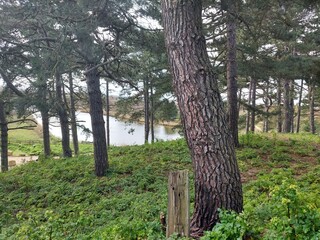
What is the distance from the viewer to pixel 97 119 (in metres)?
7.59

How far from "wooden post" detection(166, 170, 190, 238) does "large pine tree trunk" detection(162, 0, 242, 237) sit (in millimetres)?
236

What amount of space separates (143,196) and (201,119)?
286cm

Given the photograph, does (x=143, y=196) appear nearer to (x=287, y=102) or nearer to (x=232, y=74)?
(x=232, y=74)

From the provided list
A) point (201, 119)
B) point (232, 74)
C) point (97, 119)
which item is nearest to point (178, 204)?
point (201, 119)

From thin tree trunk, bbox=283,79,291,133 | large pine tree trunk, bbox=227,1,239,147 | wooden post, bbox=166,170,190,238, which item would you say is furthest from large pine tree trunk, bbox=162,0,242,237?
thin tree trunk, bbox=283,79,291,133

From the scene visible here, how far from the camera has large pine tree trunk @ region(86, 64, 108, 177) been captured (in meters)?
7.52

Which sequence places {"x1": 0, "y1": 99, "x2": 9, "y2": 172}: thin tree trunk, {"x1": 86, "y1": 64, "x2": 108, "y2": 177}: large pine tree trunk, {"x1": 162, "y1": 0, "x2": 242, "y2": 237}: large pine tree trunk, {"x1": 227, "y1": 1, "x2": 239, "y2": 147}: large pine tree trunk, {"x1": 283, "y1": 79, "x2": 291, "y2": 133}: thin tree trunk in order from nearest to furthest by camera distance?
{"x1": 162, "y1": 0, "x2": 242, "y2": 237}: large pine tree trunk < {"x1": 86, "y1": 64, "x2": 108, "y2": 177}: large pine tree trunk < {"x1": 227, "y1": 1, "x2": 239, "y2": 147}: large pine tree trunk < {"x1": 0, "y1": 99, "x2": 9, "y2": 172}: thin tree trunk < {"x1": 283, "y1": 79, "x2": 291, "y2": 133}: thin tree trunk

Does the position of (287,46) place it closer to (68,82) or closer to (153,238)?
(68,82)

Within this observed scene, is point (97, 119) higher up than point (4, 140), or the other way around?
point (97, 119)

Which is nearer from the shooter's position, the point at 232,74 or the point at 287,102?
the point at 232,74

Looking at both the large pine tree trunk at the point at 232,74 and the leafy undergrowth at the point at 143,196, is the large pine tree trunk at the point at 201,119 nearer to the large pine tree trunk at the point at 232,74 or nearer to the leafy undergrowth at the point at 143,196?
the leafy undergrowth at the point at 143,196

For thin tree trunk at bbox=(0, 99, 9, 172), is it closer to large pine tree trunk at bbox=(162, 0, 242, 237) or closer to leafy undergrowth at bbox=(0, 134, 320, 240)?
leafy undergrowth at bbox=(0, 134, 320, 240)

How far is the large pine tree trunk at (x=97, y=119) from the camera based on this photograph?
24.7 ft

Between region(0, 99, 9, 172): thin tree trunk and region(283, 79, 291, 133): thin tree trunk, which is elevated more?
region(283, 79, 291, 133): thin tree trunk
